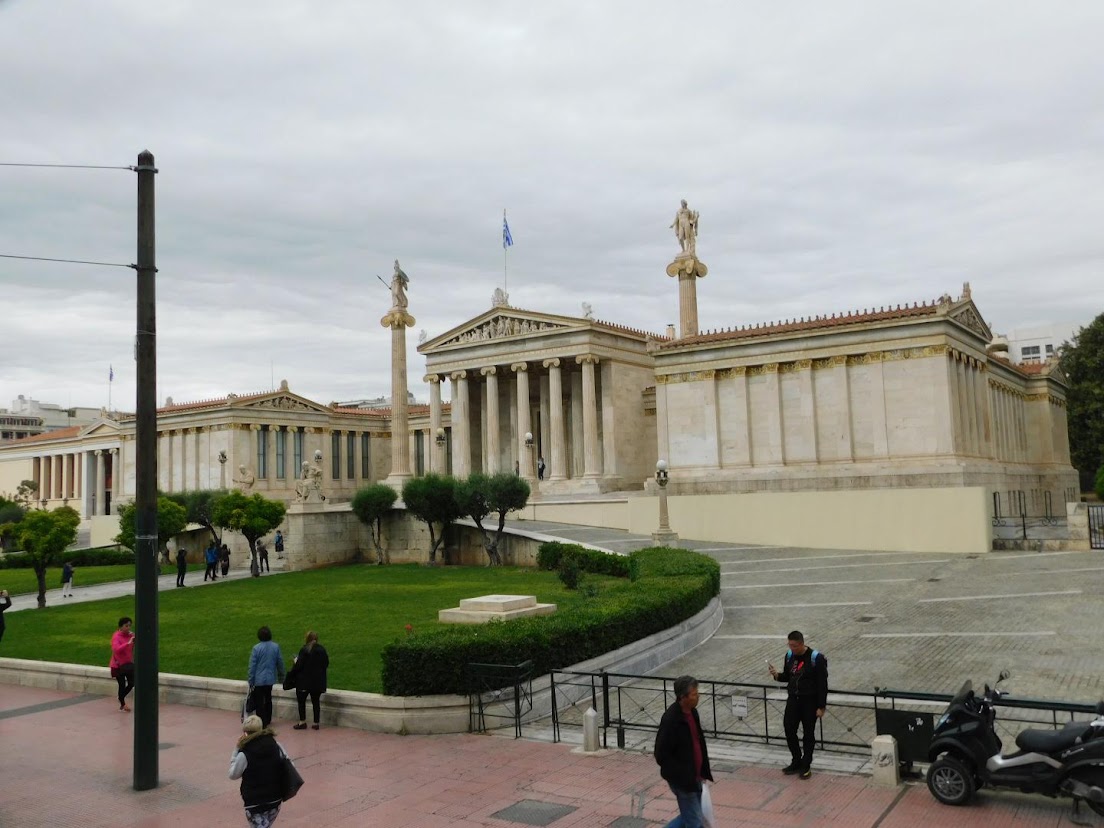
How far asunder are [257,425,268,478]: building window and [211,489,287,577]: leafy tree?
33.5 m

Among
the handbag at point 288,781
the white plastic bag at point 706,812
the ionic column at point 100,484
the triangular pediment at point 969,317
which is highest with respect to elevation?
the triangular pediment at point 969,317

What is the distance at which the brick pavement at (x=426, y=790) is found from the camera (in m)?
9.28

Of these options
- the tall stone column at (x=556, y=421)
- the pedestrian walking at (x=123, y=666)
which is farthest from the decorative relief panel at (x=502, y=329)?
the pedestrian walking at (x=123, y=666)

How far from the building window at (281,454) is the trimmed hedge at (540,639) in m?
59.5

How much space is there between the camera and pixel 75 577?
4178 centimetres

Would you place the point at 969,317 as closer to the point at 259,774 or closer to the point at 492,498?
the point at 492,498

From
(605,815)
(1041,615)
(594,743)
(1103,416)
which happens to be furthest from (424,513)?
(1103,416)

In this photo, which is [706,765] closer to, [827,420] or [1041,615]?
[1041,615]

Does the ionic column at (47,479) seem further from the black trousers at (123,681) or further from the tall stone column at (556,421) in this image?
the black trousers at (123,681)

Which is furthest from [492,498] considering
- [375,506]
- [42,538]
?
[42,538]

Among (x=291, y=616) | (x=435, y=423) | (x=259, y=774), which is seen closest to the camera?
(x=259, y=774)

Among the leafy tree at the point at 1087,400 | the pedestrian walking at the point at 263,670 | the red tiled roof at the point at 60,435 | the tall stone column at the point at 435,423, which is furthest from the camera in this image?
the red tiled roof at the point at 60,435

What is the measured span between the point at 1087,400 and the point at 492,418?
143 ft

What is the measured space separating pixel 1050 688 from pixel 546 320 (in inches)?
1669
